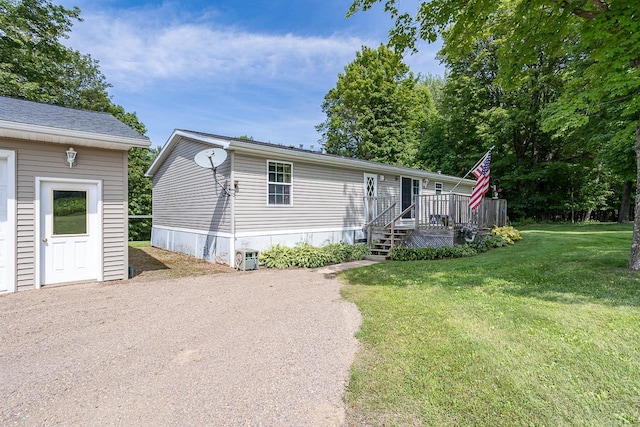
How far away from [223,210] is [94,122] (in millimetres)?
3516

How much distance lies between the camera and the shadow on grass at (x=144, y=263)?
25.9 feet

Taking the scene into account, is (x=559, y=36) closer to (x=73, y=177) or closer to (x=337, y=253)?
(x=337, y=253)

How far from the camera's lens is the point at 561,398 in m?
2.38

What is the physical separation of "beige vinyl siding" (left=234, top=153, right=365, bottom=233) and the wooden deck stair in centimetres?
147

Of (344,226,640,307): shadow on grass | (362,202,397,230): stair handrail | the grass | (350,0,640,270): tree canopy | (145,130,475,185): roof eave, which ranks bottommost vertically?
the grass

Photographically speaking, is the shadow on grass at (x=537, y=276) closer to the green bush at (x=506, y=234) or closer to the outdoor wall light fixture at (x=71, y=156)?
the green bush at (x=506, y=234)

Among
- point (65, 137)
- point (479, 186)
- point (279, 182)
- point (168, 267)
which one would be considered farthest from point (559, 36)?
point (168, 267)

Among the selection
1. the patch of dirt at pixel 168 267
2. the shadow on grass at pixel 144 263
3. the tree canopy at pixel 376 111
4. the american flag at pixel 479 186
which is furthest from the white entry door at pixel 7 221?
the tree canopy at pixel 376 111

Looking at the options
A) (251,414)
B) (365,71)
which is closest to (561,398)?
(251,414)

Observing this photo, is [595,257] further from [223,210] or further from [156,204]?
[156,204]

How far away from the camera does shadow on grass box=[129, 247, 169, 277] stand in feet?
25.9

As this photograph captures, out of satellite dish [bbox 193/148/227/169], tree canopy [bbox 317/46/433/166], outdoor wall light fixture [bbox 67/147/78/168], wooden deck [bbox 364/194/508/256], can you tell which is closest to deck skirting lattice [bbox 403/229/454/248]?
wooden deck [bbox 364/194/508/256]

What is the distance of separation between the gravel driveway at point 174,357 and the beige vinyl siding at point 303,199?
11.7 ft

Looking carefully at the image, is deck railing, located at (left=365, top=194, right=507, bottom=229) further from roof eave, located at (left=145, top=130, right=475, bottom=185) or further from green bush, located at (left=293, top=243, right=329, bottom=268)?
green bush, located at (left=293, top=243, right=329, bottom=268)
